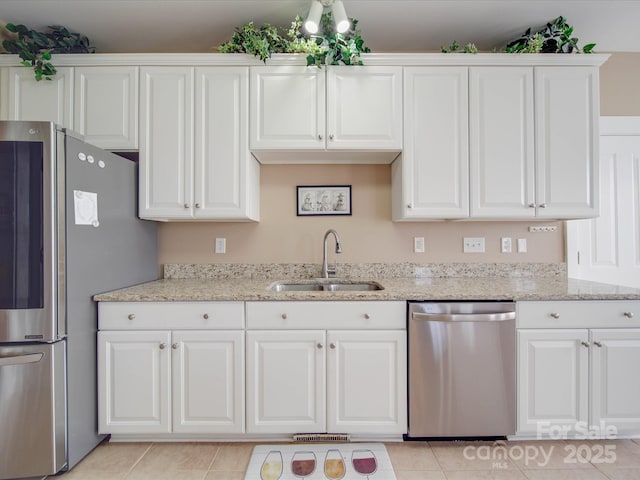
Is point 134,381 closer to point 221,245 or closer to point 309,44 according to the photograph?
point 221,245

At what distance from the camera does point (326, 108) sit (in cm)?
197

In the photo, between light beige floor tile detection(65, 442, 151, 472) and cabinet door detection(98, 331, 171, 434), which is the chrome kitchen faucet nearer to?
cabinet door detection(98, 331, 171, 434)

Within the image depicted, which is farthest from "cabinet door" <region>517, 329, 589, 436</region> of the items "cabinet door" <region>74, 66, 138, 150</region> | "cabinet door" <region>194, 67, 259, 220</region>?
"cabinet door" <region>74, 66, 138, 150</region>

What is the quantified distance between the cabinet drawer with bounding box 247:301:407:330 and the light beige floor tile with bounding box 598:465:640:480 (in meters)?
1.24

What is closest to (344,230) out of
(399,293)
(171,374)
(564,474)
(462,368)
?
(399,293)

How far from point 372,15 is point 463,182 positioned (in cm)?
125

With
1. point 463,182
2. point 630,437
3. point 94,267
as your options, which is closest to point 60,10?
point 94,267

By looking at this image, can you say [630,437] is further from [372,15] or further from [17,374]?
[17,374]

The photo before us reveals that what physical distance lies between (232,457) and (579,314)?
6.63ft

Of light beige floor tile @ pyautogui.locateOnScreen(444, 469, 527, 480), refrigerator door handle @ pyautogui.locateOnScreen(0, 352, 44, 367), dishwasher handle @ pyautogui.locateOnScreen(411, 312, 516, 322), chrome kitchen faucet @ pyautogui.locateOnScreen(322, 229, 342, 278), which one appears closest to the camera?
refrigerator door handle @ pyautogui.locateOnScreen(0, 352, 44, 367)

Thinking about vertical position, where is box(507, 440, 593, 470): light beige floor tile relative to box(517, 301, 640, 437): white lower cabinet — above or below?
below

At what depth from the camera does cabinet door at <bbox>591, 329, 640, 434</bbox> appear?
167cm

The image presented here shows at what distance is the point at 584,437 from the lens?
67.2 inches

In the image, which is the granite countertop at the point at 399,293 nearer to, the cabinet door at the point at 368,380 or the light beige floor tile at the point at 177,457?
the cabinet door at the point at 368,380
